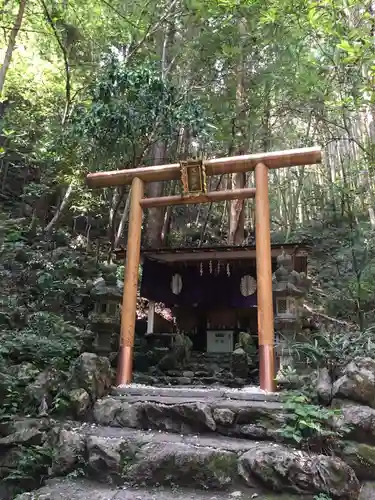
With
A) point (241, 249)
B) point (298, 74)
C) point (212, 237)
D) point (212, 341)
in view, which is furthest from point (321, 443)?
point (212, 237)

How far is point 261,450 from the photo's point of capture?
148 inches

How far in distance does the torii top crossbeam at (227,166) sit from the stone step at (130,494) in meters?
4.60

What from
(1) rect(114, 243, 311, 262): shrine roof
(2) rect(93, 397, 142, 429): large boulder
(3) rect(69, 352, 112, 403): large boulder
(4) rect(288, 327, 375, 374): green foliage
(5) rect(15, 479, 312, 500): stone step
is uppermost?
(1) rect(114, 243, 311, 262): shrine roof

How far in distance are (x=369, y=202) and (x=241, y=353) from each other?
12290mm

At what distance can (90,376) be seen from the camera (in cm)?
511

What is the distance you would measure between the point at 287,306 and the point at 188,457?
10.7 feet

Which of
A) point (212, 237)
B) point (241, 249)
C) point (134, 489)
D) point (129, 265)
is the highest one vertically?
point (212, 237)

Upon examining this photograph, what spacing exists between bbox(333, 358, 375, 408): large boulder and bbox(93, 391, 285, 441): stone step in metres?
0.64

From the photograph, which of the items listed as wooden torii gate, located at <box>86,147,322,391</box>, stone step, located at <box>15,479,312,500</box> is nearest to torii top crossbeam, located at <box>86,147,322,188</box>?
wooden torii gate, located at <box>86,147,322,391</box>

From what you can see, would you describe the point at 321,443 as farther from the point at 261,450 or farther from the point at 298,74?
the point at 298,74

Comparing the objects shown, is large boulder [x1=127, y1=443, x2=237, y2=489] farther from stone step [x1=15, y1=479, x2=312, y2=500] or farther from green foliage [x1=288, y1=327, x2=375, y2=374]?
green foliage [x1=288, y1=327, x2=375, y2=374]

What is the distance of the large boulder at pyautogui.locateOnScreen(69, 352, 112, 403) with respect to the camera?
5062 millimetres

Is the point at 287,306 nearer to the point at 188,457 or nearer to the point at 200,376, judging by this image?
the point at 200,376

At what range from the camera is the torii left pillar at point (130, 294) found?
6105 millimetres
